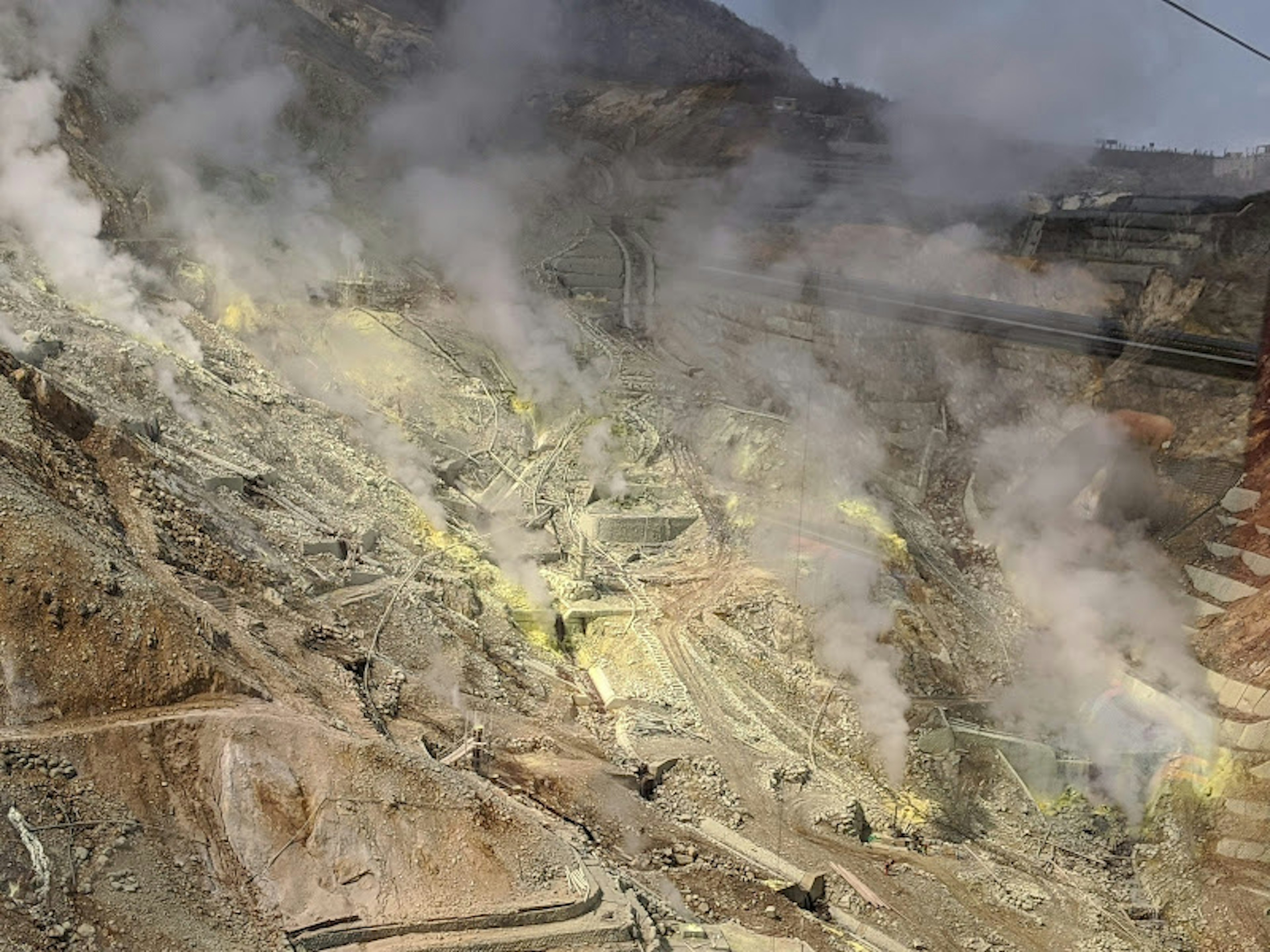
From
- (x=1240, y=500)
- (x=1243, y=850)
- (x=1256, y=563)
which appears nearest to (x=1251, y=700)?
(x=1243, y=850)

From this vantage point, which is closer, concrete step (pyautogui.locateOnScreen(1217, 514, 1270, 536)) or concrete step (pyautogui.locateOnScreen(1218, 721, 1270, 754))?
concrete step (pyautogui.locateOnScreen(1218, 721, 1270, 754))

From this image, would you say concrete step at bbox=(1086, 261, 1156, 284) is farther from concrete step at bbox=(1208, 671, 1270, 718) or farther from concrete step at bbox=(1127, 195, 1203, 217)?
concrete step at bbox=(1208, 671, 1270, 718)

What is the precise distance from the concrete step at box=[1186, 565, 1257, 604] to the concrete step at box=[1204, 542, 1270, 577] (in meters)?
0.25

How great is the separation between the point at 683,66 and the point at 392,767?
3441 centimetres

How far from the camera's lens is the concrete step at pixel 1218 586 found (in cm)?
1509

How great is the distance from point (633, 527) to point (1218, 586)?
830cm

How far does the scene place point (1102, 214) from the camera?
66.1 feet

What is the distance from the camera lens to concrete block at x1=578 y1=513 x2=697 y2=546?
56.3ft

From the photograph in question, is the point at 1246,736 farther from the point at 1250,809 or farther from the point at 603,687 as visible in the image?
the point at 603,687

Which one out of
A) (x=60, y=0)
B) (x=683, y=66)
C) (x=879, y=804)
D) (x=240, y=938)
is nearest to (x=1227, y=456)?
(x=879, y=804)

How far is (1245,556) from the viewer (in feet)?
50.6

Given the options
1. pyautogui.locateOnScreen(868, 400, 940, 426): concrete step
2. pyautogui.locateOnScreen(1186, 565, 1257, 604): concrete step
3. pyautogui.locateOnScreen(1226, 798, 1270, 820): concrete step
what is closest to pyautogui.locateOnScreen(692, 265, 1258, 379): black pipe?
pyautogui.locateOnScreen(868, 400, 940, 426): concrete step

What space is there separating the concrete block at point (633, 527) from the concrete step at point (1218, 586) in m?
7.19

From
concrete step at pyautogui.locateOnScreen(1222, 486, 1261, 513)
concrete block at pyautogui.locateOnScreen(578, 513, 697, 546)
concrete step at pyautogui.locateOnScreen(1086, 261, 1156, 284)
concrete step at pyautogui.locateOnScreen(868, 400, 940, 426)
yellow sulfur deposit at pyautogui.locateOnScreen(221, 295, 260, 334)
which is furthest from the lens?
concrete step at pyautogui.locateOnScreen(868, 400, 940, 426)
